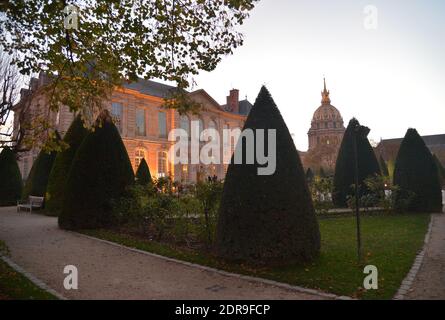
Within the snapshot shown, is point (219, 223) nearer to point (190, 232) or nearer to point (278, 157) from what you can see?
point (278, 157)

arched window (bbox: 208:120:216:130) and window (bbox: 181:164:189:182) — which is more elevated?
arched window (bbox: 208:120:216:130)

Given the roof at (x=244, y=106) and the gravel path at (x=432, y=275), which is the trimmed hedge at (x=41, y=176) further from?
the roof at (x=244, y=106)

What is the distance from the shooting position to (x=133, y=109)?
31188 mm

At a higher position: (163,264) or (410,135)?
(410,135)

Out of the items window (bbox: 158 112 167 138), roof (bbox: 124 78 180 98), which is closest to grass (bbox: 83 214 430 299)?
window (bbox: 158 112 167 138)

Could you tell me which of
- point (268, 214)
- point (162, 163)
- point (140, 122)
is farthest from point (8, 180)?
point (268, 214)

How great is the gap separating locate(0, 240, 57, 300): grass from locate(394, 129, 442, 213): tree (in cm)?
1397

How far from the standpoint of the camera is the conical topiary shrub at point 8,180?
798 inches

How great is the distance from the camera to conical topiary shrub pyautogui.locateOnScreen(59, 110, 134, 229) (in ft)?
33.2

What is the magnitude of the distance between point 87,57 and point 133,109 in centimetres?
2547

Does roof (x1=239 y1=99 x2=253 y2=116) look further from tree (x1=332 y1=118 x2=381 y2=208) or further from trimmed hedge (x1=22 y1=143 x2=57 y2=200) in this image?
trimmed hedge (x1=22 y1=143 x2=57 y2=200)

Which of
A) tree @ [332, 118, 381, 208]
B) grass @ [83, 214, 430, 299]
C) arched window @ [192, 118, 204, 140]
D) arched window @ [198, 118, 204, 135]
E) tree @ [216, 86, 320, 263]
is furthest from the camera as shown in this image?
arched window @ [198, 118, 204, 135]

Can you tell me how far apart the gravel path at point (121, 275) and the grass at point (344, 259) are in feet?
1.48
